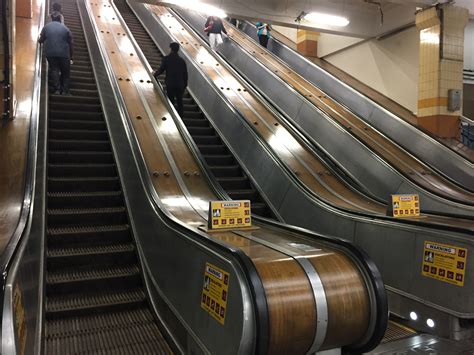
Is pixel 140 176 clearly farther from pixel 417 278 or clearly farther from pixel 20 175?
pixel 417 278

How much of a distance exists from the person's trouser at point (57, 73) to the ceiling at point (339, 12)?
10.6ft

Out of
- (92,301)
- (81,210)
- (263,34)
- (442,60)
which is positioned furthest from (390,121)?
(92,301)

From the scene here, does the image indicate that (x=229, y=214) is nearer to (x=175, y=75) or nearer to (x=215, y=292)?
(x=215, y=292)

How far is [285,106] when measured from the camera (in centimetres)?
873

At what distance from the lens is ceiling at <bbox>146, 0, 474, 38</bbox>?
8795mm

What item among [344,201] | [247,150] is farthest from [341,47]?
[344,201]

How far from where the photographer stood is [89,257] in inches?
157

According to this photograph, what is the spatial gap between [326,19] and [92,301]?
310 inches

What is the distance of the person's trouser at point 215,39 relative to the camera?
10.9m

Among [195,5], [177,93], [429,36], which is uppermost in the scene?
[195,5]

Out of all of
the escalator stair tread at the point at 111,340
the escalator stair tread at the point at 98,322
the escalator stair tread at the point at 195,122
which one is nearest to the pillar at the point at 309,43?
the escalator stair tread at the point at 195,122

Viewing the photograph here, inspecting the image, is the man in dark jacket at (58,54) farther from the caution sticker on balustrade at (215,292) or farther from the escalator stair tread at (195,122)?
the caution sticker on balustrade at (215,292)

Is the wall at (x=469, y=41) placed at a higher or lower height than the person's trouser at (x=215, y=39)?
lower

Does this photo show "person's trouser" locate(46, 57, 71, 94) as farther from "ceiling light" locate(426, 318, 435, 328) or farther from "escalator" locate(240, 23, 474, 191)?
"ceiling light" locate(426, 318, 435, 328)
